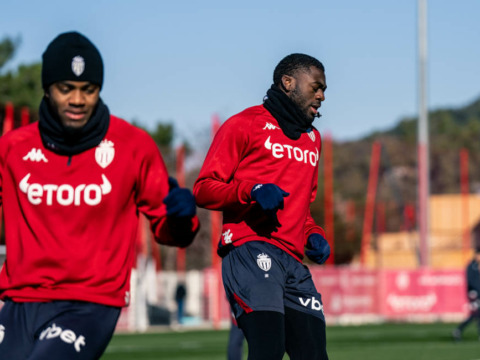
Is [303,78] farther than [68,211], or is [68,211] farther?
[303,78]

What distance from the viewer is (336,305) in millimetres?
32375

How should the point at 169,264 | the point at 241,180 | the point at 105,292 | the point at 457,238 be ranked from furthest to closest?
the point at 457,238, the point at 169,264, the point at 241,180, the point at 105,292

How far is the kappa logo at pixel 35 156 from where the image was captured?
15.7 feet

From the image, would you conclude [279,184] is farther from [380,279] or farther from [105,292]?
[380,279]

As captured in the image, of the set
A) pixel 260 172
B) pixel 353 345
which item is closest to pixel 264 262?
pixel 260 172

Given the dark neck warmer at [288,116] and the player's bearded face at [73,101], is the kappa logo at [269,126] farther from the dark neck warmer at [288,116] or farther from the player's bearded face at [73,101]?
the player's bearded face at [73,101]

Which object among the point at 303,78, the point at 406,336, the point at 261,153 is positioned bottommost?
the point at 406,336

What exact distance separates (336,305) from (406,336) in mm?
8788

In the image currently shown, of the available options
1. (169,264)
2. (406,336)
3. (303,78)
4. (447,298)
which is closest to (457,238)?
(169,264)

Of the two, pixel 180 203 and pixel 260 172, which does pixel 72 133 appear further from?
pixel 260 172

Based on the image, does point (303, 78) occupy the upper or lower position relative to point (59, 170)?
upper

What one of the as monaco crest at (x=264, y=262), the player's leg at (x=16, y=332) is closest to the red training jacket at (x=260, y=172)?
the as monaco crest at (x=264, y=262)

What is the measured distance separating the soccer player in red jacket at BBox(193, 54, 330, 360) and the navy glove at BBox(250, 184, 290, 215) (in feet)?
0.19

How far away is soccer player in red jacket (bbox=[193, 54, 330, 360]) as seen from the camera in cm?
586
